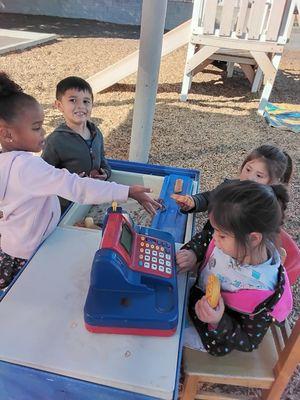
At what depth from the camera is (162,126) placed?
3.59m

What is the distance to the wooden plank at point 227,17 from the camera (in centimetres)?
366

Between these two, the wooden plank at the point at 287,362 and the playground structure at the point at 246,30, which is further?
the playground structure at the point at 246,30

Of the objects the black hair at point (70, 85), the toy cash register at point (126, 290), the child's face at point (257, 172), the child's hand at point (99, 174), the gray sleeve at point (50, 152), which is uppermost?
the black hair at point (70, 85)

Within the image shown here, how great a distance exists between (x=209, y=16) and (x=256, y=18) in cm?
45

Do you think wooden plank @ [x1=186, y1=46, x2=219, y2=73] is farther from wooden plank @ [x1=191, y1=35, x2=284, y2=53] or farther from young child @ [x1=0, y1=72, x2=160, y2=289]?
young child @ [x1=0, y1=72, x2=160, y2=289]

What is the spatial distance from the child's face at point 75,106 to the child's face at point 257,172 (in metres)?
0.87

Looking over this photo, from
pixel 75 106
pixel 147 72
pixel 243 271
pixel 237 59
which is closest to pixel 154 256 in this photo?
pixel 243 271

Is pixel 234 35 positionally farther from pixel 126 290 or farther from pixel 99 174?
pixel 126 290

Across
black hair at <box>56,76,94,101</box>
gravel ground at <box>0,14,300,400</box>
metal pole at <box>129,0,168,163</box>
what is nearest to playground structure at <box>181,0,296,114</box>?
gravel ground at <box>0,14,300,400</box>

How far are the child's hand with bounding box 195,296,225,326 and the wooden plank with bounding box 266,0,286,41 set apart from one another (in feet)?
11.3

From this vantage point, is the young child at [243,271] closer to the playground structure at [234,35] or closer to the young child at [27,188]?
the young child at [27,188]

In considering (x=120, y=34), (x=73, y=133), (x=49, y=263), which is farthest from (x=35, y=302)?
(x=120, y=34)

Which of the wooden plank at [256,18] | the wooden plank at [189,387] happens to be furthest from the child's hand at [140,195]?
the wooden plank at [256,18]

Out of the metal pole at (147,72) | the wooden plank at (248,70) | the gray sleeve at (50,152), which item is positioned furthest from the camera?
the wooden plank at (248,70)
